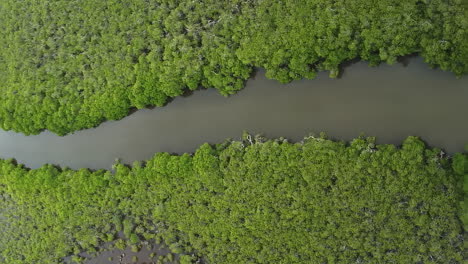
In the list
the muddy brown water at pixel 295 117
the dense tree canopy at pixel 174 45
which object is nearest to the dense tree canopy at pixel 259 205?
the muddy brown water at pixel 295 117

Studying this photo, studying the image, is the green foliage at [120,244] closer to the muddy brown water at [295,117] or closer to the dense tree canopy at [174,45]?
the muddy brown water at [295,117]

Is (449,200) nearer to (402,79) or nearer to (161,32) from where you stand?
(402,79)

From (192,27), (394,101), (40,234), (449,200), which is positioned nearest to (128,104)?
(192,27)

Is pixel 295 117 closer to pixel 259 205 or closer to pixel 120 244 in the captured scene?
pixel 259 205

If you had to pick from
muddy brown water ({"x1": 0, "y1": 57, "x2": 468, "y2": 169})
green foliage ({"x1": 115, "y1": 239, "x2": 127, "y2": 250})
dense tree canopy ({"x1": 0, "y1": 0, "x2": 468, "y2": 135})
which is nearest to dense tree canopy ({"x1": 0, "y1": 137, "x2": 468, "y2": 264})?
green foliage ({"x1": 115, "y1": 239, "x2": 127, "y2": 250})

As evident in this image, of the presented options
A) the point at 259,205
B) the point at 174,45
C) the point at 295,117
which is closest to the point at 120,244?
the point at 259,205

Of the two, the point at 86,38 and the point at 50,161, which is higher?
the point at 86,38

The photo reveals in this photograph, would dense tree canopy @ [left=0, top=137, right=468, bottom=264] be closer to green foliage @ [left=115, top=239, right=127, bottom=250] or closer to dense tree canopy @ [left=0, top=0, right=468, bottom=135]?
green foliage @ [left=115, top=239, right=127, bottom=250]

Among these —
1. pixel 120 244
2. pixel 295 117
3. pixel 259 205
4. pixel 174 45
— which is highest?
pixel 174 45
